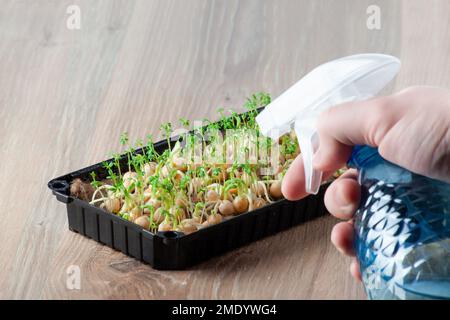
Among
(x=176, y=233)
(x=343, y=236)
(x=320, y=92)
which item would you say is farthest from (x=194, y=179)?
(x=320, y=92)

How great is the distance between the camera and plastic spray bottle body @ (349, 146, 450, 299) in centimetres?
91

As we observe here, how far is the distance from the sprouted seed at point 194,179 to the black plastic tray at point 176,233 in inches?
0.8

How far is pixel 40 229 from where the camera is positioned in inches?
52.0

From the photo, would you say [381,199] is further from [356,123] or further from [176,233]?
[176,233]

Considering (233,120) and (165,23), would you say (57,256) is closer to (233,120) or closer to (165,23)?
(233,120)

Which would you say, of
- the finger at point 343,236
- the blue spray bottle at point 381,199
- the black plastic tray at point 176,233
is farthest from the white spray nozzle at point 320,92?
the black plastic tray at point 176,233

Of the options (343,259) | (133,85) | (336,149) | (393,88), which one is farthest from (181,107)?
(336,149)

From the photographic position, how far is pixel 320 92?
942 millimetres

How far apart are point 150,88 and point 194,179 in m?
0.39

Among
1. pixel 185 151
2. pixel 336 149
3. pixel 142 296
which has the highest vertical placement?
pixel 336 149

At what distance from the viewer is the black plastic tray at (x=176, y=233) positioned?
1.22 metres

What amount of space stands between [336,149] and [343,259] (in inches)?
13.5

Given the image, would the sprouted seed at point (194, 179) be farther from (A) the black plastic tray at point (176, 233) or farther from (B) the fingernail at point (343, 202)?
(B) the fingernail at point (343, 202)

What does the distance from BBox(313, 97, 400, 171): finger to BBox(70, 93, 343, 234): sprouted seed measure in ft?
1.14
